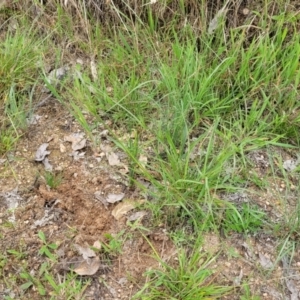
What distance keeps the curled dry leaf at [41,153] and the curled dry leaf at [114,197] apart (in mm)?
466

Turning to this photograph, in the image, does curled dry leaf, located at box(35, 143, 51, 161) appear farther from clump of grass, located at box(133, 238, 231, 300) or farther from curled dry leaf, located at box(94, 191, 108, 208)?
clump of grass, located at box(133, 238, 231, 300)

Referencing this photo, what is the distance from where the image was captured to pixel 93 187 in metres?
2.55

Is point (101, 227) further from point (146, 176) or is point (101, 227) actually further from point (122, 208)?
point (146, 176)

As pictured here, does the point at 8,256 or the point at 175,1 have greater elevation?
the point at 175,1

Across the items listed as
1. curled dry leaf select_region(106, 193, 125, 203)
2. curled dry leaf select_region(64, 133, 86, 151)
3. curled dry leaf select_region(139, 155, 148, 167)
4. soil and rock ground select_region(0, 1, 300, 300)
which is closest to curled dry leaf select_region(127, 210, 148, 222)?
soil and rock ground select_region(0, 1, 300, 300)

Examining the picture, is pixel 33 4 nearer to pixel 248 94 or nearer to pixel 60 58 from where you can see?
pixel 60 58

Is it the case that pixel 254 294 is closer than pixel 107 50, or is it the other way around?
pixel 254 294

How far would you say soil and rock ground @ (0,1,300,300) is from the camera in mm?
2223

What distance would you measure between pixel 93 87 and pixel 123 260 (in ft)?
3.54

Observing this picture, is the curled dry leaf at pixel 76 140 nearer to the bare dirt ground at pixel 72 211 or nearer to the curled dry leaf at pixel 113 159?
the bare dirt ground at pixel 72 211

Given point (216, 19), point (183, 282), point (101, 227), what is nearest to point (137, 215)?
point (101, 227)

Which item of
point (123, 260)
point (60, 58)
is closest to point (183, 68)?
point (60, 58)

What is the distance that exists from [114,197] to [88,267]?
0.42 meters

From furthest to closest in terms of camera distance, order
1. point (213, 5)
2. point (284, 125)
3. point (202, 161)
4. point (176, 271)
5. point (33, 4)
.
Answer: point (33, 4) → point (213, 5) → point (284, 125) → point (202, 161) → point (176, 271)
